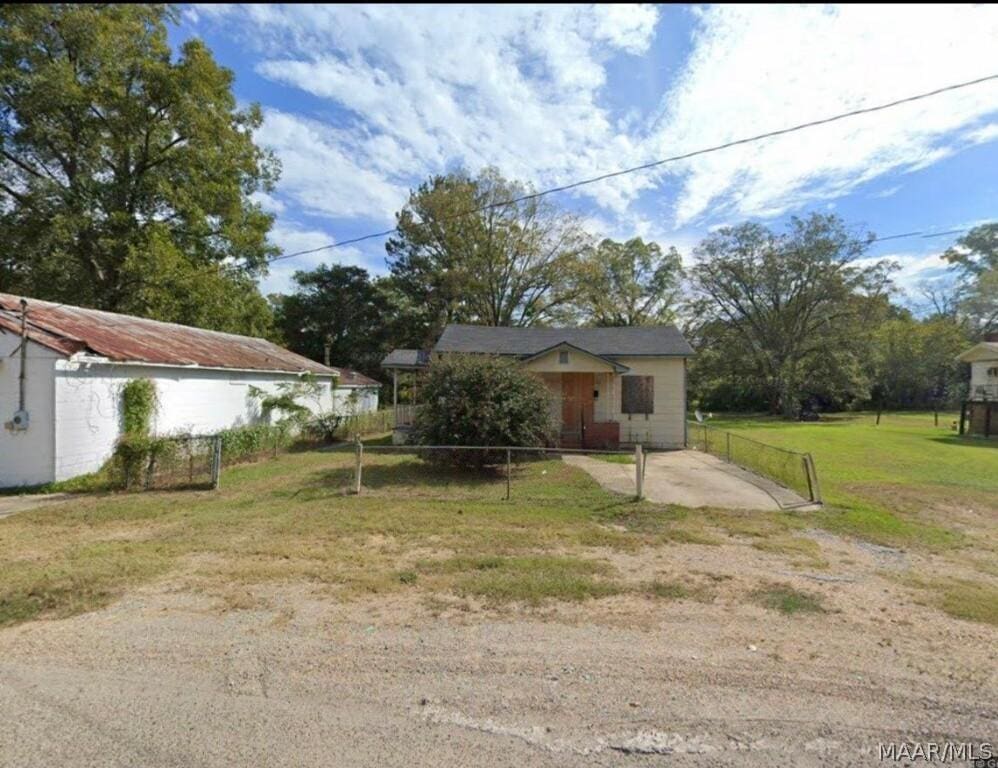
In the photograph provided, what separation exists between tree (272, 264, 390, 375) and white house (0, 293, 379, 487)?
77.0ft

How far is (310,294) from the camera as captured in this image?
40.5 m

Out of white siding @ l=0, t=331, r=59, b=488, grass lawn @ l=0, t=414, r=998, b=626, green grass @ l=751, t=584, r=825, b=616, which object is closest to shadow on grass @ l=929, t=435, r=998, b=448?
grass lawn @ l=0, t=414, r=998, b=626

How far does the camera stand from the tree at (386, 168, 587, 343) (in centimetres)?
3359

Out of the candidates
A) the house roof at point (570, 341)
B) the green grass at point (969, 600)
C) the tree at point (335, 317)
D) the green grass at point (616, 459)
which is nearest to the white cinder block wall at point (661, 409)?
the house roof at point (570, 341)

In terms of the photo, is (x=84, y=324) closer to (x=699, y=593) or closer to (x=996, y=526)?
(x=699, y=593)

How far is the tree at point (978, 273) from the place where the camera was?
44.8 meters

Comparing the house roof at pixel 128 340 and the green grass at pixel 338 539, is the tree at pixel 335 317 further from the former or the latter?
the green grass at pixel 338 539

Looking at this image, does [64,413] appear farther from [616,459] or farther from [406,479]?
[616,459]

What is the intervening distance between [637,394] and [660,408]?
883mm

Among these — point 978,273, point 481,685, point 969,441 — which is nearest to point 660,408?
point 481,685

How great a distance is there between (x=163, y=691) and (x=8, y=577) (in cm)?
341

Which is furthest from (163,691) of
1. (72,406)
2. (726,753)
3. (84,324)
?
(84,324)

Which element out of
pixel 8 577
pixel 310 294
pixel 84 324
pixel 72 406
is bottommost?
pixel 8 577

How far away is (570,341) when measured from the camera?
17.9 meters
